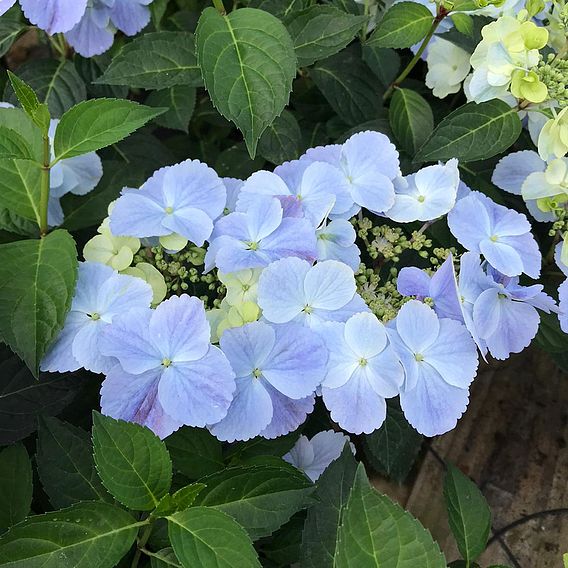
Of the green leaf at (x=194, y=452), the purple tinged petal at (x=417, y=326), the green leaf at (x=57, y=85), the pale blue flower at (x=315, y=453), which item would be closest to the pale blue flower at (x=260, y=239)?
the purple tinged petal at (x=417, y=326)

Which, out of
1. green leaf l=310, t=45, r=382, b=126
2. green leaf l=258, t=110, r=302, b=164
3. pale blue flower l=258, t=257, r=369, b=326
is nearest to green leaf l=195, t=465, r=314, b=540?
pale blue flower l=258, t=257, r=369, b=326

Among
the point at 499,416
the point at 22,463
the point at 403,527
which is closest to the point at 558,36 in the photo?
the point at 499,416

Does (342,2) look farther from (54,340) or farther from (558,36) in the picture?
(54,340)

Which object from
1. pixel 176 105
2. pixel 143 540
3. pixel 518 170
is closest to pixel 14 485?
pixel 143 540

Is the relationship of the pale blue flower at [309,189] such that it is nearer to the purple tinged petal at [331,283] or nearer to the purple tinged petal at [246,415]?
the purple tinged petal at [331,283]

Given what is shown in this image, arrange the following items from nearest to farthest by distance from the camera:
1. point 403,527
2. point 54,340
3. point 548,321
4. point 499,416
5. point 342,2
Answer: point 403,527 < point 54,340 < point 548,321 < point 342,2 < point 499,416

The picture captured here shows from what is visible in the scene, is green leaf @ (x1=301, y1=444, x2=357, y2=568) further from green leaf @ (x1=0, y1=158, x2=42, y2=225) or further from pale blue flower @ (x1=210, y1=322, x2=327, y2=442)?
green leaf @ (x1=0, y1=158, x2=42, y2=225)

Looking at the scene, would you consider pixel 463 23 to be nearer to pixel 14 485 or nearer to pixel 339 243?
pixel 339 243
